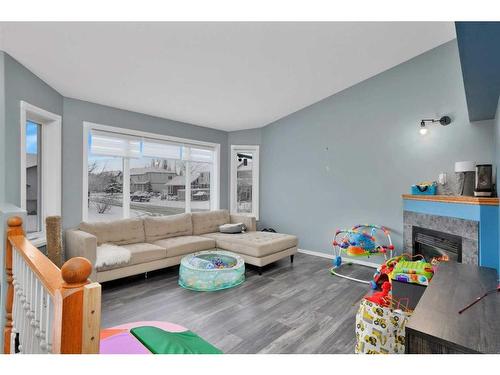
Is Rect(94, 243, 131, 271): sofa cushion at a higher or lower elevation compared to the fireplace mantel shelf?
lower

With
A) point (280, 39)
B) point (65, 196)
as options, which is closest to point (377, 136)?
point (280, 39)

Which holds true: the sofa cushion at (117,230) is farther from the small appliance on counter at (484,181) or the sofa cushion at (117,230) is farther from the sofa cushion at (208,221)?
the small appliance on counter at (484,181)

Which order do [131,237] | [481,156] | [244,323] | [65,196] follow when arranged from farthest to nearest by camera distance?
[131,237] → [65,196] → [481,156] → [244,323]

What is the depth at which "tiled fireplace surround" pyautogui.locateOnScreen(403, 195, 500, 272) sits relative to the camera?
2634mm


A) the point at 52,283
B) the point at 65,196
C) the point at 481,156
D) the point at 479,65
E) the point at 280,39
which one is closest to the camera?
the point at 52,283

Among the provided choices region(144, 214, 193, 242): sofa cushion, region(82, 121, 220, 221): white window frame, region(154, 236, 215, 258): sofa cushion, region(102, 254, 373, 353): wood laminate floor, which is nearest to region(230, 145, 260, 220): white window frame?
region(82, 121, 220, 221): white window frame

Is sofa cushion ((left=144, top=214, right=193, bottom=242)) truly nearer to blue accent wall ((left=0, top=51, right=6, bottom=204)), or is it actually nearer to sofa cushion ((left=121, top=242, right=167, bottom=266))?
sofa cushion ((left=121, top=242, right=167, bottom=266))

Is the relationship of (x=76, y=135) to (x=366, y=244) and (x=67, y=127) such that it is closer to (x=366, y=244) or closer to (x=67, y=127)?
(x=67, y=127)

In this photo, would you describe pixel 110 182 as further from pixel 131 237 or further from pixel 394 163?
pixel 394 163

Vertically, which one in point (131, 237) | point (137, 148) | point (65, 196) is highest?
point (137, 148)

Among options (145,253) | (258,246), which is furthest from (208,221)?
(145,253)

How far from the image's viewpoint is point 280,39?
2.79m

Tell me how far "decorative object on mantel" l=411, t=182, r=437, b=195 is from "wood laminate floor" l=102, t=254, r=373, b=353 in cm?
136
